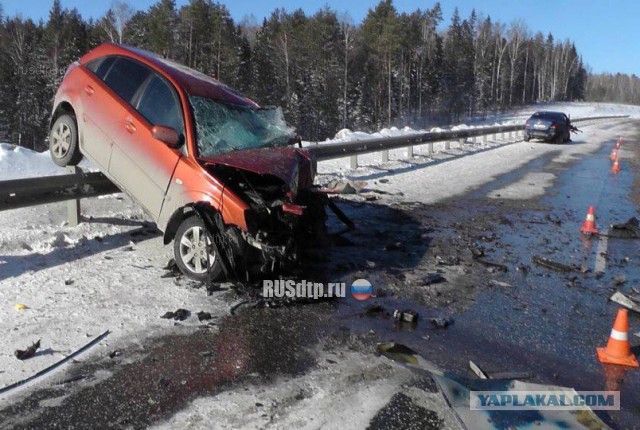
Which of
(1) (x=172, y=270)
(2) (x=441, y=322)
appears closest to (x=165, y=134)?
(1) (x=172, y=270)

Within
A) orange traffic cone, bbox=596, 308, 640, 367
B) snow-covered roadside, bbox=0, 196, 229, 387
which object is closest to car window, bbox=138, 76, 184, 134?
snow-covered roadside, bbox=0, 196, 229, 387

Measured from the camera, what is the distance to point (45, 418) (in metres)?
3.10

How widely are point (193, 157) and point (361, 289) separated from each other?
2.22 metres

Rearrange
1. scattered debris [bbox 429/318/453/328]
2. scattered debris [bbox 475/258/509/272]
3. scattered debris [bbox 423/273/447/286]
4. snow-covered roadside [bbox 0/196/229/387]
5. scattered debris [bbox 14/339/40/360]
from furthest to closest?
1. scattered debris [bbox 475/258/509/272]
2. scattered debris [bbox 423/273/447/286]
3. scattered debris [bbox 429/318/453/328]
4. snow-covered roadside [bbox 0/196/229/387]
5. scattered debris [bbox 14/339/40/360]

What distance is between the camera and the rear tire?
676cm

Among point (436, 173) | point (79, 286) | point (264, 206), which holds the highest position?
point (264, 206)

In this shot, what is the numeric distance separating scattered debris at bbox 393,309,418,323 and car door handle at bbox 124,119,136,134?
3.41 metres

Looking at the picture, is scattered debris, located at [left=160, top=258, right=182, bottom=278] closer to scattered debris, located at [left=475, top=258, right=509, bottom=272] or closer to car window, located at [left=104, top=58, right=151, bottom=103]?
car window, located at [left=104, top=58, right=151, bottom=103]

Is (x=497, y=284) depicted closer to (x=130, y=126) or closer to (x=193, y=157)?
(x=193, y=157)

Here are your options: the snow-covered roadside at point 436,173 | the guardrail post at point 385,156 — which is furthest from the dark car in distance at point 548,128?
the guardrail post at point 385,156

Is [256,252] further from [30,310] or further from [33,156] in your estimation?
[33,156]

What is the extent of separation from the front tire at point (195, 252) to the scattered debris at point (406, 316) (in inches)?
68.6

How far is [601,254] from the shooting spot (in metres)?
7.38

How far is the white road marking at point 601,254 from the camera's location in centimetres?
675
